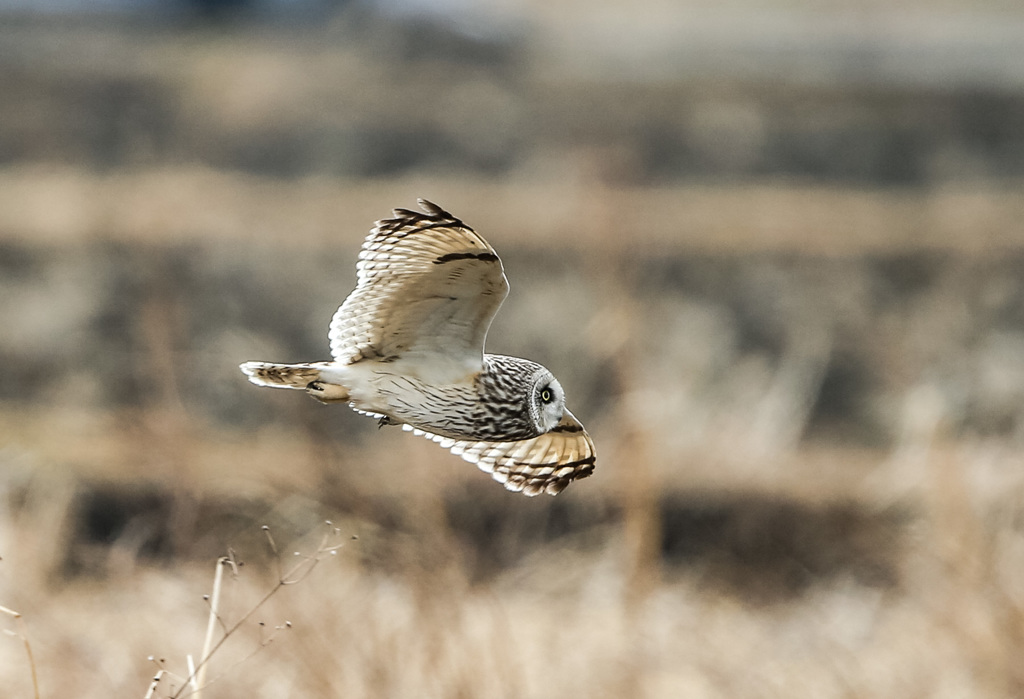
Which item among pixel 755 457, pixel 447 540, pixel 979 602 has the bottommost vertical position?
pixel 755 457

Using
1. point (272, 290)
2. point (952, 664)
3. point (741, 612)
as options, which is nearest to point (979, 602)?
point (952, 664)

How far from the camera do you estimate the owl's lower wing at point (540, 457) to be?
1665mm

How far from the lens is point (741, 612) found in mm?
6406

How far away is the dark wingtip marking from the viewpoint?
1.57m

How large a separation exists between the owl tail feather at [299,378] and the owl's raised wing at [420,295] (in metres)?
0.09

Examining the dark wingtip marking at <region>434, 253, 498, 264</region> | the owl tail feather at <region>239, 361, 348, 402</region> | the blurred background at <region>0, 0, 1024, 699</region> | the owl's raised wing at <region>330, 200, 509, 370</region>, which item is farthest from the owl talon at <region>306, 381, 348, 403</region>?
the blurred background at <region>0, 0, 1024, 699</region>

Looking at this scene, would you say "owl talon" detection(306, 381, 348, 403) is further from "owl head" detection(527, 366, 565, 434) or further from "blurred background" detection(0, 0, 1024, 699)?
"blurred background" detection(0, 0, 1024, 699)

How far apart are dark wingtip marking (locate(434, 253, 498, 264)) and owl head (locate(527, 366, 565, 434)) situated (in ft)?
0.53

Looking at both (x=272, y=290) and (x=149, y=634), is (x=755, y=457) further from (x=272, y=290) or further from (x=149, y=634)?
(x=272, y=290)

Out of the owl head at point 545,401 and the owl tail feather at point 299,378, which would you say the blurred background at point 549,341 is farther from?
the owl head at point 545,401

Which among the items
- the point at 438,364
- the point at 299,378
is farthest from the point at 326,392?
the point at 438,364

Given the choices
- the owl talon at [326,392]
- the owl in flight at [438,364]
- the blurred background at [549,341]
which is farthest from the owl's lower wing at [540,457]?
the blurred background at [549,341]

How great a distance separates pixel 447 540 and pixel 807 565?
363 cm

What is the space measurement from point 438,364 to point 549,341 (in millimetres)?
7829
